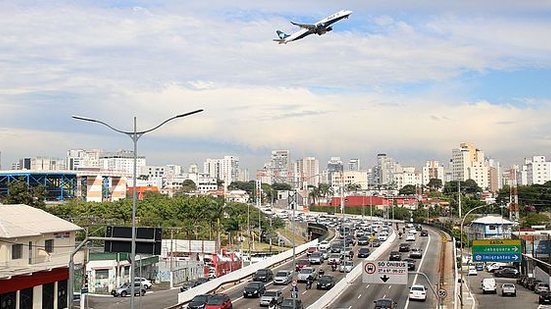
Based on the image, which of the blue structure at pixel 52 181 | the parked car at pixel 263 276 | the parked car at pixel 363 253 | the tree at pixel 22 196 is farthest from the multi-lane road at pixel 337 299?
the blue structure at pixel 52 181

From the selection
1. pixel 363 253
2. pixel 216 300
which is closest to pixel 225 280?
pixel 216 300

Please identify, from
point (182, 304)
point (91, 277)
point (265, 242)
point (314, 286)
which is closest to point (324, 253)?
point (314, 286)

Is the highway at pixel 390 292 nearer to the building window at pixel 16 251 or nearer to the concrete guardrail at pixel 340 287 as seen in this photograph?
the concrete guardrail at pixel 340 287

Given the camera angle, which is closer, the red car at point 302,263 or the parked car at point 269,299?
the parked car at point 269,299

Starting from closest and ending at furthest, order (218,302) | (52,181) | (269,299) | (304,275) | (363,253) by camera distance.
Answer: (218,302), (269,299), (304,275), (363,253), (52,181)

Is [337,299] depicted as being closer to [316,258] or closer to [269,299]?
[269,299]

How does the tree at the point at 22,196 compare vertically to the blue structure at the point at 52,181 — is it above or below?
below

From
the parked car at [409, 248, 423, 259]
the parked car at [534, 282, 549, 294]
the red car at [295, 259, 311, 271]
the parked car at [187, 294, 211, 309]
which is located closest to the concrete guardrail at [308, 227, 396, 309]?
the parked car at [409, 248, 423, 259]
